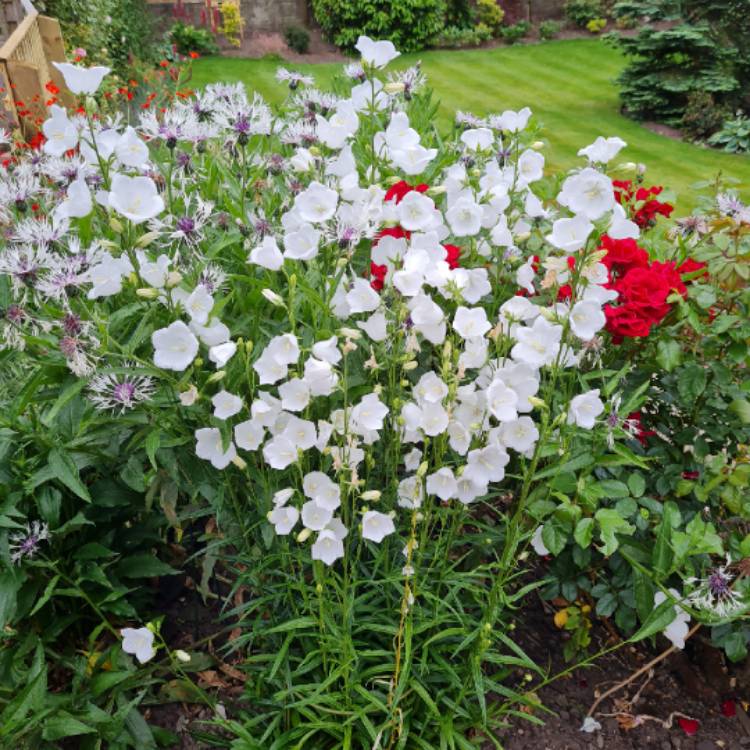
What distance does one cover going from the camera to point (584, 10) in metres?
14.9

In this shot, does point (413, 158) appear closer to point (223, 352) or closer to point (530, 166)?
point (530, 166)

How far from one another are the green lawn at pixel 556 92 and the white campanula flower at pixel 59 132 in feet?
20.3

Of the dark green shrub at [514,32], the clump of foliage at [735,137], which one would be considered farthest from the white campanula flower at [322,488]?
the dark green shrub at [514,32]

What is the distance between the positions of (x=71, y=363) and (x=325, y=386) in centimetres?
56

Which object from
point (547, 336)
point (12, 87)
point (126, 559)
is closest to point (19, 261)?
point (126, 559)

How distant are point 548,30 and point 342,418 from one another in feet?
49.7


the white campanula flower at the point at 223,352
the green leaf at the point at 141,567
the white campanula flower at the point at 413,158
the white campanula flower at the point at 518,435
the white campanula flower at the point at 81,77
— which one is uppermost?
the white campanula flower at the point at 81,77

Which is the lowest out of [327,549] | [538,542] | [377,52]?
[538,542]

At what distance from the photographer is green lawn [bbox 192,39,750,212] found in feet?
26.4

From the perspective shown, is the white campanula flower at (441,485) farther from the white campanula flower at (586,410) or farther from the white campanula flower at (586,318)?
the white campanula flower at (586,318)

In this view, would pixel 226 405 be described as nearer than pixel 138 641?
Yes

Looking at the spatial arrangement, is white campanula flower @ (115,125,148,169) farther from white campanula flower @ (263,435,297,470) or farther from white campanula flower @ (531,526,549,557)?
white campanula flower @ (531,526,549,557)

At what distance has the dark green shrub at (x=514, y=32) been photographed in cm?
1452

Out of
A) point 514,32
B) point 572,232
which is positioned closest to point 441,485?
point 572,232
